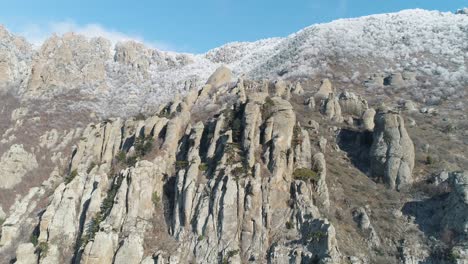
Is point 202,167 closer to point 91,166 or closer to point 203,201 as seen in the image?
point 203,201

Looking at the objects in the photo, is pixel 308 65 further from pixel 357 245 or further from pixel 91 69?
pixel 357 245

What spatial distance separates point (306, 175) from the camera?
181ft

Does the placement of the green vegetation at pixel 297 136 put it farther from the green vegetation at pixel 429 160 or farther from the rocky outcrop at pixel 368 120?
the green vegetation at pixel 429 160

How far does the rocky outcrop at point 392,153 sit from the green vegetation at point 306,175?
9.60 metres

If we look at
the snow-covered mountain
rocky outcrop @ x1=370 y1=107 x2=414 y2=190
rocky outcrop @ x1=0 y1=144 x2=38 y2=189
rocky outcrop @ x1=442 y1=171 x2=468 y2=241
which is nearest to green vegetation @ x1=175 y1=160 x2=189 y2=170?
rocky outcrop @ x1=370 y1=107 x2=414 y2=190

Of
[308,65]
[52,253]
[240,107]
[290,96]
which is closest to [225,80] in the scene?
[290,96]

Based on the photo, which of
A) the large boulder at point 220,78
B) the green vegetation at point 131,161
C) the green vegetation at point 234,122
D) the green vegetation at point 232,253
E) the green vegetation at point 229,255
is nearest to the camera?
the green vegetation at point 229,255

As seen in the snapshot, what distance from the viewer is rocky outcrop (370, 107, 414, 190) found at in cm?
5763

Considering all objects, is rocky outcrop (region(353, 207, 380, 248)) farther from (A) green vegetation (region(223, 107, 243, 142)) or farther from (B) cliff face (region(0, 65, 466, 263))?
(A) green vegetation (region(223, 107, 243, 142))

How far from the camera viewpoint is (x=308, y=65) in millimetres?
137625

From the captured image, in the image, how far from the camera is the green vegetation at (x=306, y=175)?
5522 cm

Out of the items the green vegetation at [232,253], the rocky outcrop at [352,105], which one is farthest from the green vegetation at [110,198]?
the rocky outcrop at [352,105]

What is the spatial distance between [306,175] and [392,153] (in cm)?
1226

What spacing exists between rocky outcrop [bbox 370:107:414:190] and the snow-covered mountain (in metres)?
49.8
